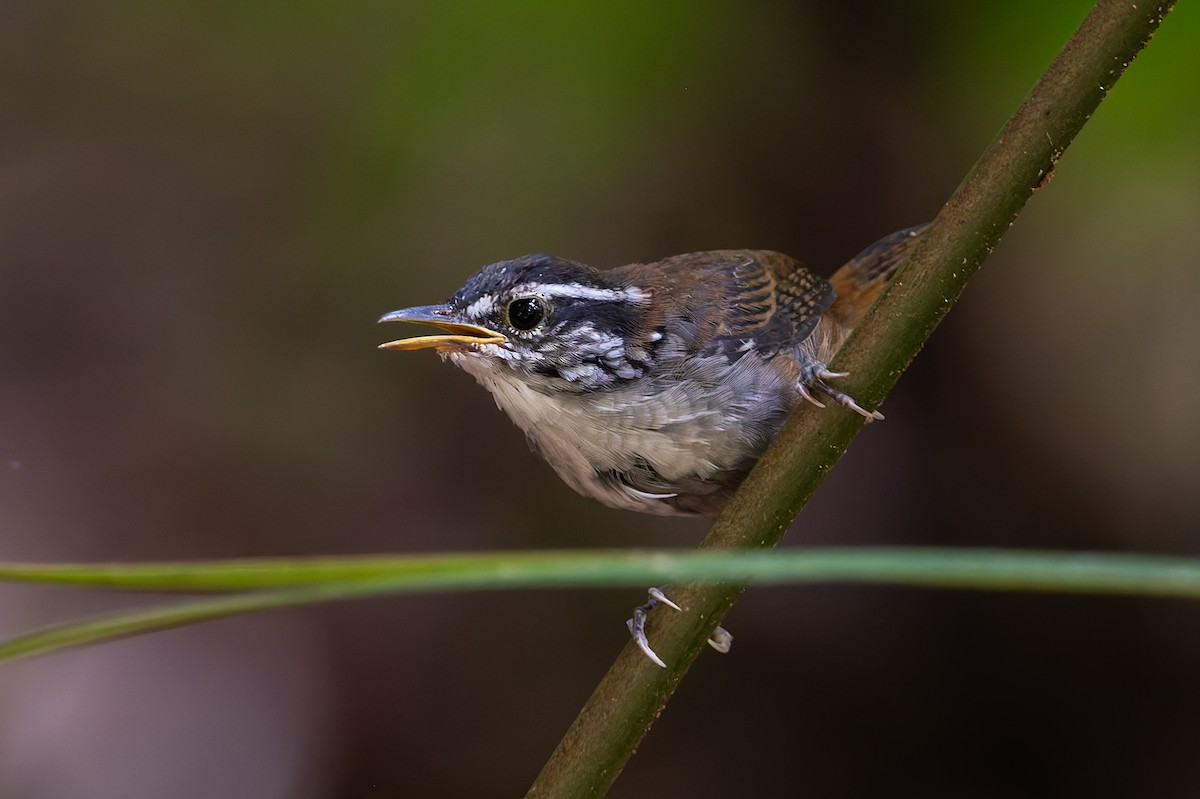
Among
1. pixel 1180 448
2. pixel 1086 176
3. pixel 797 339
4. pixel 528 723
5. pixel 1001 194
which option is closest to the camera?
pixel 1001 194

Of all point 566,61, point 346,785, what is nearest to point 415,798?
point 346,785

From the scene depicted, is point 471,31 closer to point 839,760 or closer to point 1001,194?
point 1001,194

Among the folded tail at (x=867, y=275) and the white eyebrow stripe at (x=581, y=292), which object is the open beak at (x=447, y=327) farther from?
the folded tail at (x=867, y=275)

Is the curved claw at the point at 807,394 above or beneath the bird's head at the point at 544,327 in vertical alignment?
above

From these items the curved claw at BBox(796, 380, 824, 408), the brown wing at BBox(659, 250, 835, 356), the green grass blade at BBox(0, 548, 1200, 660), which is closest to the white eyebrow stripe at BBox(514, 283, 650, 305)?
the brown wing at BBox(659, 250, 835, 356)

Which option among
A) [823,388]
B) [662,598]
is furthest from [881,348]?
[662,598]

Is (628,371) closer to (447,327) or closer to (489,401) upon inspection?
(447,327)

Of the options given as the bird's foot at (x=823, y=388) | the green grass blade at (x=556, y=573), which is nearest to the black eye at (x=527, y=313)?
the bird's foot at (x=823, y=388)

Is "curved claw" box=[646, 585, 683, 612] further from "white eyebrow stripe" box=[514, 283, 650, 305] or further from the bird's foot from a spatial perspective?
"white eyebrow stripe" box=[514, 283, 650, 305]
